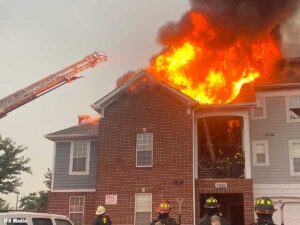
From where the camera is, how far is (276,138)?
1928 centimetres

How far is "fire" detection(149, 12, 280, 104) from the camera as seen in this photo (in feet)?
65.8

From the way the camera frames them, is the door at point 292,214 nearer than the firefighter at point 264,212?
No

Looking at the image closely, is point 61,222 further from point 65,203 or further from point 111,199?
point 65,203

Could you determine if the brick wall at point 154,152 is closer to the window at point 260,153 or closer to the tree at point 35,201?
the window at point 260,153

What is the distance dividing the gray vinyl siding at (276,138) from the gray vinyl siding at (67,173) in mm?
7212

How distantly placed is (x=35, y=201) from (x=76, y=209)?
2537 centimetres

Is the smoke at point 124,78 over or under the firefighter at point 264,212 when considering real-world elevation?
over

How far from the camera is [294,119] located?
63.4 ft

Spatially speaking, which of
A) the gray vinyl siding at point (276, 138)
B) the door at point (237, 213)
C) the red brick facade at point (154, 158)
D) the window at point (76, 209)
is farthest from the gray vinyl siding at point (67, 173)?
the gray vinyl siding at point (276, 138)

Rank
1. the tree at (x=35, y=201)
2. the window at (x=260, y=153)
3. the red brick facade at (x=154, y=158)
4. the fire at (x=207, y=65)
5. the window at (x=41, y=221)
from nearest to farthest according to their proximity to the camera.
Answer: the window at (x=41, y=221) < the red brick facade at (x=154, y=158) < the window at (x=260, y=153) < the fire at (x=207, y=65) < the tree at (x=35, y=201)

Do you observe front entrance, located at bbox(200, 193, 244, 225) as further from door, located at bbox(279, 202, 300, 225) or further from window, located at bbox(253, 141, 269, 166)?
door, located at bbox(279, 202, 300, 225)

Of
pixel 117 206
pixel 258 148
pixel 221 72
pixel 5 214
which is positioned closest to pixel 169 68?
pixel 221 72

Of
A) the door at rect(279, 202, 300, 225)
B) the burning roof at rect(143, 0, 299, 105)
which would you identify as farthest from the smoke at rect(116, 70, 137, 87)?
the door at rect(279, 202, 300, 225)

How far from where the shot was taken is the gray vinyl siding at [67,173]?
20.2 meters
